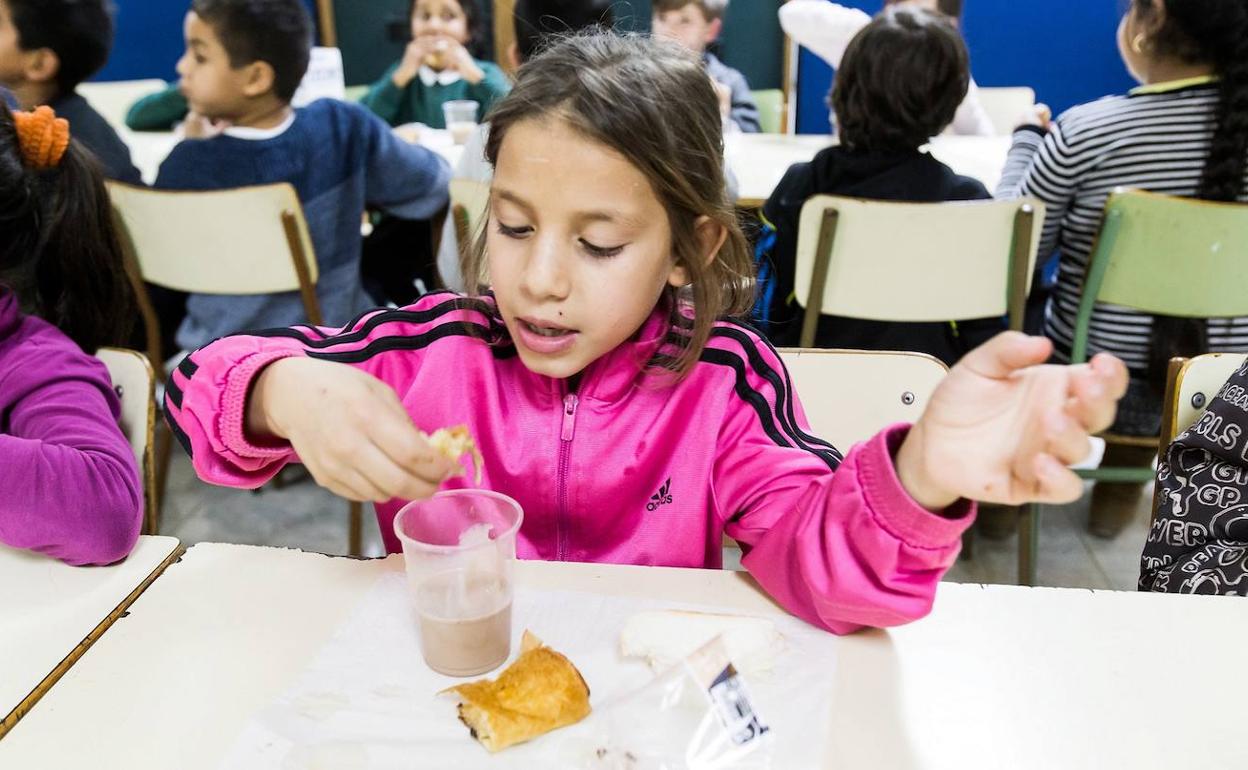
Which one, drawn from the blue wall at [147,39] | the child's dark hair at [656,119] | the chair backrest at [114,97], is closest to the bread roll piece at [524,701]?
the child's dark hair at [656,119]

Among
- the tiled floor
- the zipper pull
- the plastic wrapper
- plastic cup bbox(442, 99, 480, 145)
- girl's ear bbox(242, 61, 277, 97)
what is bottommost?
the tiled floor

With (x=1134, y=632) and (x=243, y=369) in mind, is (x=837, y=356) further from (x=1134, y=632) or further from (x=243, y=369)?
(x=243, y=369)

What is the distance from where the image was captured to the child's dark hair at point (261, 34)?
240cm

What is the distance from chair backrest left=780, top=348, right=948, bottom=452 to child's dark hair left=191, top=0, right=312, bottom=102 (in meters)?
1.74

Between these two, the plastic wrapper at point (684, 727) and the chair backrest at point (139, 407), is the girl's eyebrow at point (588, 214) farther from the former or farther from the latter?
the chair backrest at point (139, 407)

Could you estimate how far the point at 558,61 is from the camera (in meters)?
1.01

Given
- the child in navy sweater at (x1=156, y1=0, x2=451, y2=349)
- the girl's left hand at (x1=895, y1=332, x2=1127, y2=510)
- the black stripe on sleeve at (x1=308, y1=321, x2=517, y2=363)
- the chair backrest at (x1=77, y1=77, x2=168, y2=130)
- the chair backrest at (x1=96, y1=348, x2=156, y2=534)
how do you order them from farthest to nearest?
1. the chair backrest at (x1=77, y1=77, x2=168, y2=130)
2. the child in navy sweater at (x1=156, y1=0, x2=451, y2=349)
3. the chair backrest at (x1=96, y1=348, x2=156, y2=534)
4. the black stripe on sleeve at (x1=308, y1=321, x2=517, y2=363)
5. the girl's left hand at (x1=895, y1=332, x2=1127, y2=510)

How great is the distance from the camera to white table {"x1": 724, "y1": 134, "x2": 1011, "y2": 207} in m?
2.77

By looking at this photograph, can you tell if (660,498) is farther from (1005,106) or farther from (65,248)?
(1005,106)

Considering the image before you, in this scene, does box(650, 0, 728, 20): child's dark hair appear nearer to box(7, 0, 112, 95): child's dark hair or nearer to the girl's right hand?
box(7, 0, 112, 95): child's dark hair

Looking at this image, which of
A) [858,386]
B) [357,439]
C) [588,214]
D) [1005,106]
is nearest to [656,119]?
[588,214]

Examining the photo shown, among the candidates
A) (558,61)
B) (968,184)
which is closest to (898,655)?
(558,61)

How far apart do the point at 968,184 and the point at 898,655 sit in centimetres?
164

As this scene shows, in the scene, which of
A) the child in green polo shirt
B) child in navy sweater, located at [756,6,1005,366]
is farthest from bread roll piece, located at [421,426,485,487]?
the child in green polo shirt
